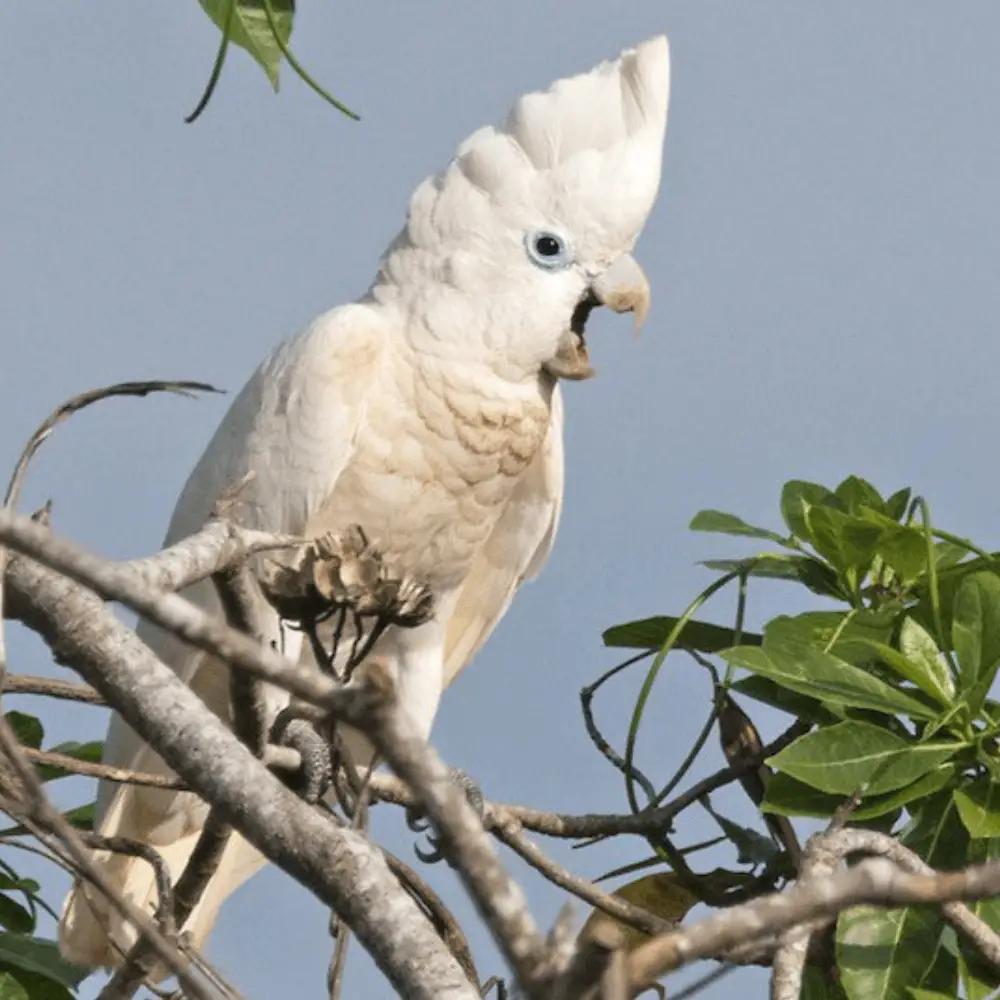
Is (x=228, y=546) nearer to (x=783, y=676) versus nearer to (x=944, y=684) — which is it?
(x=783, y=676)

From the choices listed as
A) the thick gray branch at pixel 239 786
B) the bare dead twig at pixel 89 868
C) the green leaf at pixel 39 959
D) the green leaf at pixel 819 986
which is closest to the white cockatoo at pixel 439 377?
the green leaf at pixel 39 959

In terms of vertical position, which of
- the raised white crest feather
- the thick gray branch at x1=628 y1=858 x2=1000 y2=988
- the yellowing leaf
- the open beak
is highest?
the raised white crest feather

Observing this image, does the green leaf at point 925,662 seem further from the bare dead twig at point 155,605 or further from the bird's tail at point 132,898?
the bare dead twig at point 155,605

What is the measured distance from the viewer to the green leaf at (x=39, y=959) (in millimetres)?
2496

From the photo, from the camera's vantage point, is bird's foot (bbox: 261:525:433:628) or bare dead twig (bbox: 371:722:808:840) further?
bare dead twig (bbox: 371:722:808:840)

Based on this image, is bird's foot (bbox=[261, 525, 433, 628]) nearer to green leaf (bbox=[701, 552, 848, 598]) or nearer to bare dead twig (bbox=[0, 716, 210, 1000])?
bare dead twig (bbox=[0, 716, 210, 1000])

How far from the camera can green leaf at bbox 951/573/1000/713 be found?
8.06ft

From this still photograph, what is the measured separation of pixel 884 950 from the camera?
7.55 ft

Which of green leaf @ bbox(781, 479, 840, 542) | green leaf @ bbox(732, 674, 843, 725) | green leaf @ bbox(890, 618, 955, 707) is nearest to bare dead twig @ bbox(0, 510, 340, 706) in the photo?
green leaf @ bbox(890, 618, 955, 707)

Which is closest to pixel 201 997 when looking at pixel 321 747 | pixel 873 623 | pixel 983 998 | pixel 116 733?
pixel 321 747

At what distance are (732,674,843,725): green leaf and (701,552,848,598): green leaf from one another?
0.54 ft

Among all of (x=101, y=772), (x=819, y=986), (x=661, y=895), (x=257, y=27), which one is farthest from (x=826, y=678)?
(x=257, y=27)

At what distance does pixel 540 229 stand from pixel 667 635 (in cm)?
105

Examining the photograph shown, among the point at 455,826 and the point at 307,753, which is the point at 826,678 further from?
the point at 455,826
